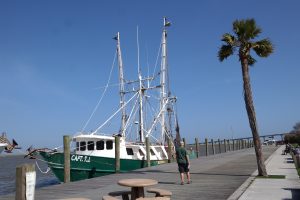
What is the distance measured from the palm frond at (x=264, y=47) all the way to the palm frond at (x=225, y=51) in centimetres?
93

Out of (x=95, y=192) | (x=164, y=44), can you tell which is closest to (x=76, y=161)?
(x=95, y=192)

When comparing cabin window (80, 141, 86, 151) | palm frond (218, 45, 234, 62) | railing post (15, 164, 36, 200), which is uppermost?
palm frond (218, 45, 234, 62)

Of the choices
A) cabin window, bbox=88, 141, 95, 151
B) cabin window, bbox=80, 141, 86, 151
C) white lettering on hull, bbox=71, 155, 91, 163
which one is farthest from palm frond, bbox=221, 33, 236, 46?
cabin window, bbox=80, 141, 86, 151

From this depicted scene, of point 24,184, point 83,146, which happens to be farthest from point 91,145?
point 24,184

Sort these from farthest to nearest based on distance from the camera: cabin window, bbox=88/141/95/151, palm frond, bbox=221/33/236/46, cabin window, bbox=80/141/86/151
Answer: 1. cabin window, bbox=80/141/86/151
2. cabin window, bbox=88/141/95/151
3. palm frond, bbox=221/33/236/46

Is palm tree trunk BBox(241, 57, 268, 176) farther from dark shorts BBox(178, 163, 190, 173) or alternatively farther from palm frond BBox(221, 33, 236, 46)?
dark shorts BBox(178, 163, 190, 173)

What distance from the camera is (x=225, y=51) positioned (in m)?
16.3

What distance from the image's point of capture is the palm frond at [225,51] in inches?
639

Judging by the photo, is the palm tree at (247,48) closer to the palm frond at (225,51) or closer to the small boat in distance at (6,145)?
the palm frond at (225,51)

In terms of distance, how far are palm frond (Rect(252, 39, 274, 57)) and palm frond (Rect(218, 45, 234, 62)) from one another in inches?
36.7

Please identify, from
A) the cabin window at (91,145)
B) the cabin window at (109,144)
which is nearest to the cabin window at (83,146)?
the cabin window at (91,145)

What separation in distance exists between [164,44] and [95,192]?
27.7 metres

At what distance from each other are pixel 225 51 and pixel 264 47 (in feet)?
5.13

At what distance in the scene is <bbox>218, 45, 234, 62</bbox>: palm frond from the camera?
53.3ft
